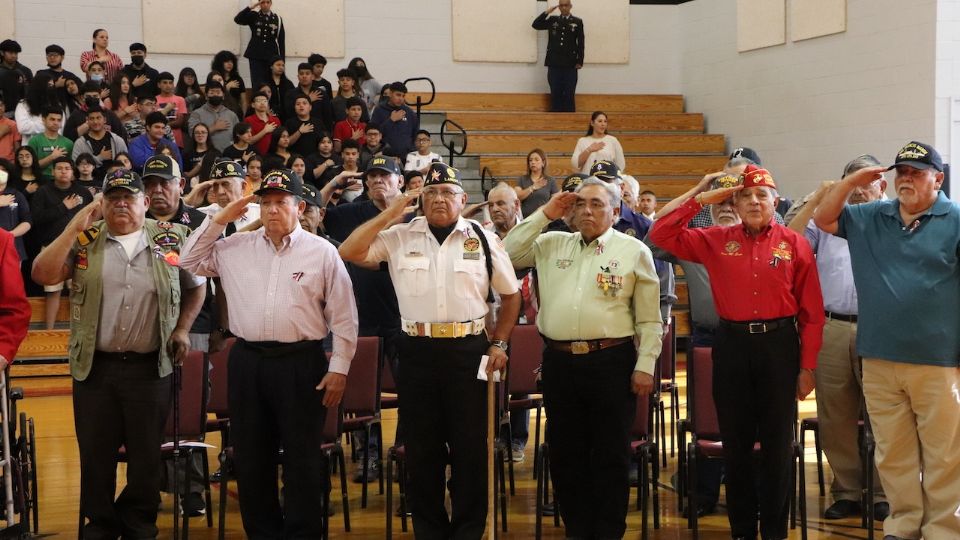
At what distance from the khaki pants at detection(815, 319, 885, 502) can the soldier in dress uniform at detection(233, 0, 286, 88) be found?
863 centimetres

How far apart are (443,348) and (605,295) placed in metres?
0.71

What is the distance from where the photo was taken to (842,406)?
546 cm

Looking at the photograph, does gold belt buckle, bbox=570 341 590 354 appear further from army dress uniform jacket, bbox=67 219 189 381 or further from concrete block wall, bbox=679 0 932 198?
concrete block wall, bbox=679 0 932 198

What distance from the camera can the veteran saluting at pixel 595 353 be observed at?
4715mm

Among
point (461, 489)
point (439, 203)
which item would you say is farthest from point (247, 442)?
point (439, 203)

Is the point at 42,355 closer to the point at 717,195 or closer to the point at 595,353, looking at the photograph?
the point at 595,353

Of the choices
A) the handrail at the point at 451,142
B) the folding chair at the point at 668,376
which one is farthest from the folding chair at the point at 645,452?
the handrail at the point at 451,142

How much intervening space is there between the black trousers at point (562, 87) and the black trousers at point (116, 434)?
9.65 m

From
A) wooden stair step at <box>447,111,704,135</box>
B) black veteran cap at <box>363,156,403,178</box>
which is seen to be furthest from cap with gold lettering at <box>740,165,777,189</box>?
wooden stair step at <box>447,111,704,135</box>

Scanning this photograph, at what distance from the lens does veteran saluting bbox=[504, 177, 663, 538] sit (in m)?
4.71

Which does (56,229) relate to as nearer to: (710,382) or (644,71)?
(710,382)

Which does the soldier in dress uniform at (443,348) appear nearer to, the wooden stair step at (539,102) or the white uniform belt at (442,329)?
the white uniform belt at (442,329)

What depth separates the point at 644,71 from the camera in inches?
580

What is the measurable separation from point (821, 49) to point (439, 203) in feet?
27.6
